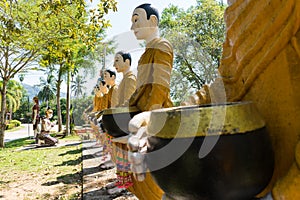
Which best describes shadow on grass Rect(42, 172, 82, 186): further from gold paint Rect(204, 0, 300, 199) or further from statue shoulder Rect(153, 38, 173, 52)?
gold paint Rect(204, 0, 300, 199)

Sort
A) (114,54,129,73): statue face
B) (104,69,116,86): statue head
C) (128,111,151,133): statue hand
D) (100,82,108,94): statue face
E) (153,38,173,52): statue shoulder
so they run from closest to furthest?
(128,111,151,133): statue hand < (153,38,173,52): statue shoulder < (114,54,129,73): statue face < (104,69,116,86): statue head < (100,82,108,94): statue face

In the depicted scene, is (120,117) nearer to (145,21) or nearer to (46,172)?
(145,21)

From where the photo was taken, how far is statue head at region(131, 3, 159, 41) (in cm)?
232

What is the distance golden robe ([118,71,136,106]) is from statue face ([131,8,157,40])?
97 centimetres

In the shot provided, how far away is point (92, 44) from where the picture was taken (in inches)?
199

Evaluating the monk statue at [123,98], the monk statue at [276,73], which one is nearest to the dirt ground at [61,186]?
the monk statue at [123,98]

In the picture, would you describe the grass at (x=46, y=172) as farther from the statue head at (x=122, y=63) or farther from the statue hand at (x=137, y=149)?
the statue hand at (x=137, y=149)

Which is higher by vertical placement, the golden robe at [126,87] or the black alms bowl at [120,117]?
the golden robe at [126,87]

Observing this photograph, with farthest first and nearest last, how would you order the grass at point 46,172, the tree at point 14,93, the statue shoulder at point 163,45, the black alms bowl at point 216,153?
the tree at point 14,93 → the grass at point 46,172 → the statue shoulder at point 163,45 → the black alms bowl at point 216,153

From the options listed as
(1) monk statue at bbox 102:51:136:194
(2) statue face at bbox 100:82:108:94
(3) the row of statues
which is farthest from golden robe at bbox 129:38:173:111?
(2) statue face at bbox 100:82:108:94

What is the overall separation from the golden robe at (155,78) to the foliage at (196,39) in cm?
1056

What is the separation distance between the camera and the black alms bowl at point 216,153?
0.66m

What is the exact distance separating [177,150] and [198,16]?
1603 cm

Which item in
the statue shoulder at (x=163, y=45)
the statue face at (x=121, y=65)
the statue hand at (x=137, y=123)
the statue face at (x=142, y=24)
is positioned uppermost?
the statue face at (x=142, y=24)
